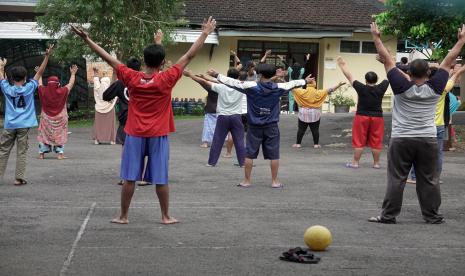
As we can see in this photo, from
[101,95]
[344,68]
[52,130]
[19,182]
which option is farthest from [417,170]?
[101,95]

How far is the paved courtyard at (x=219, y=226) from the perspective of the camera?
22.6ft

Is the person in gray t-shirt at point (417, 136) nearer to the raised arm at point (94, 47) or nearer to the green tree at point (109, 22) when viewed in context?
the raised arm at point (94, 47)

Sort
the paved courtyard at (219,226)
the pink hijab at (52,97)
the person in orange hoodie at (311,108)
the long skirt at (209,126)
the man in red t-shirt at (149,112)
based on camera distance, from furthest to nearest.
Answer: the person in orange hoodie at (311,108), the long skirt at (209,126), the pink hijab at (52,97), the man in red t-shirt at (149,112), the paved courtyard at (219,226)

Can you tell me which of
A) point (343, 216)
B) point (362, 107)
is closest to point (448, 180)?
point (362, 107)

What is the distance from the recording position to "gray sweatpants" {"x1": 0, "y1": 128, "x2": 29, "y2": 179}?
1189 cm

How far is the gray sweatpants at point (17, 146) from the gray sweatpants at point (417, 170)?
215 inches

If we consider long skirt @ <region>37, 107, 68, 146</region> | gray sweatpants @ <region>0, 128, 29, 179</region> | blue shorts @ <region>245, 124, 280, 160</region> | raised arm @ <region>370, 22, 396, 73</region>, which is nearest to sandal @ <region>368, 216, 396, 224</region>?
raised arm @ <region>370, 22, 396, 73</region>

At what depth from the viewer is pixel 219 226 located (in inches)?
343

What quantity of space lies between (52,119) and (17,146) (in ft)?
13.9

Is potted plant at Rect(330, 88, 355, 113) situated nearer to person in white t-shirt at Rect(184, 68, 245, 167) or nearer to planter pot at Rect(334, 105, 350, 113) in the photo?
planter pot at Rect(334, 105, 350, 113)

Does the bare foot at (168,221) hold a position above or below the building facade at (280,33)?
below

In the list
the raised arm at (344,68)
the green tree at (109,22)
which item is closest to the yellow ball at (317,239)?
the raised arm at (344,68)

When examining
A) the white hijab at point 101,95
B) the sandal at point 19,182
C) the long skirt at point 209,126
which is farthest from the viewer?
the white hijab at point 101,95

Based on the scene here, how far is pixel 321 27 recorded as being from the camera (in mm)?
29438
